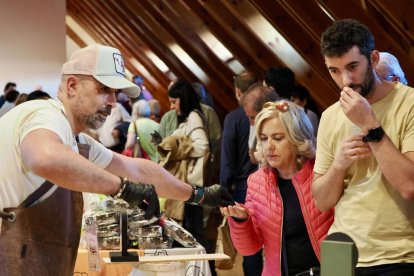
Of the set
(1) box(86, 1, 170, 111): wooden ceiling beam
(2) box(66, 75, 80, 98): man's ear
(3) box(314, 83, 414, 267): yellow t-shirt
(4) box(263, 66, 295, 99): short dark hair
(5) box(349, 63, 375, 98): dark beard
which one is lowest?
(3) box(314, 83, 414, 267): yellow t-shirt

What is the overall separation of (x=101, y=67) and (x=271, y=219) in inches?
35.0

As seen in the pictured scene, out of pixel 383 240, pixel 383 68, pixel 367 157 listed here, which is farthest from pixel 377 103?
pixel 383 68

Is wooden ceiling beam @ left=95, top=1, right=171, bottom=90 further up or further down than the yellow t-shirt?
further up

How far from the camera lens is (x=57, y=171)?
219cm

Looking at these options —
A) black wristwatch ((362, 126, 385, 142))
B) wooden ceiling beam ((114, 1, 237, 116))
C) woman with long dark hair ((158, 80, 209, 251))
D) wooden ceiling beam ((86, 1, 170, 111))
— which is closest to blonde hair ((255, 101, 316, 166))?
black wristwatch ((362, 126, 385, 142))

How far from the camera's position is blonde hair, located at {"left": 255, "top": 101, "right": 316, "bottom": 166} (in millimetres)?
3021

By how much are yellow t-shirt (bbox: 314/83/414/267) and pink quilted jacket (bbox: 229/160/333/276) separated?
0.91ft

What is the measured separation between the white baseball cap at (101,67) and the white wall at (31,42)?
29.4 ft

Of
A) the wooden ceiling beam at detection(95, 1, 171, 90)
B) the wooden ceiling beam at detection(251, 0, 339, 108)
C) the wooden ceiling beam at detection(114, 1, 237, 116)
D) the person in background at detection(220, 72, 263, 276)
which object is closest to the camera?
the person in background at detection(220, 72, 263, 276)

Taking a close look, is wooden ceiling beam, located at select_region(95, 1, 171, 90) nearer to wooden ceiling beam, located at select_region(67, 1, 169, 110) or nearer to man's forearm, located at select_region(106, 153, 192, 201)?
wooden ceiling beam, located at select_region(67, 1, 169, 110)

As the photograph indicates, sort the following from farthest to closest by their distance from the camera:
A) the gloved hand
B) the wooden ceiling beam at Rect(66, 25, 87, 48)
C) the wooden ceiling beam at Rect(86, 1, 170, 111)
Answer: the wooden ceiling beam at Rect(66, 25, 87, 48) < the wooden ceiling beam at Rect(86, 1, 170, 111) < the gloved hand

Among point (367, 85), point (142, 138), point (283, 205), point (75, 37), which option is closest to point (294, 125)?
point (283, 205)

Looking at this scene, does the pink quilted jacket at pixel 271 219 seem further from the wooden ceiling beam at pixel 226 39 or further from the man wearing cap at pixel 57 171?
the wooden ceiling beam at pixel 226 39

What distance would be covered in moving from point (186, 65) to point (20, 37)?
9.19 ft
